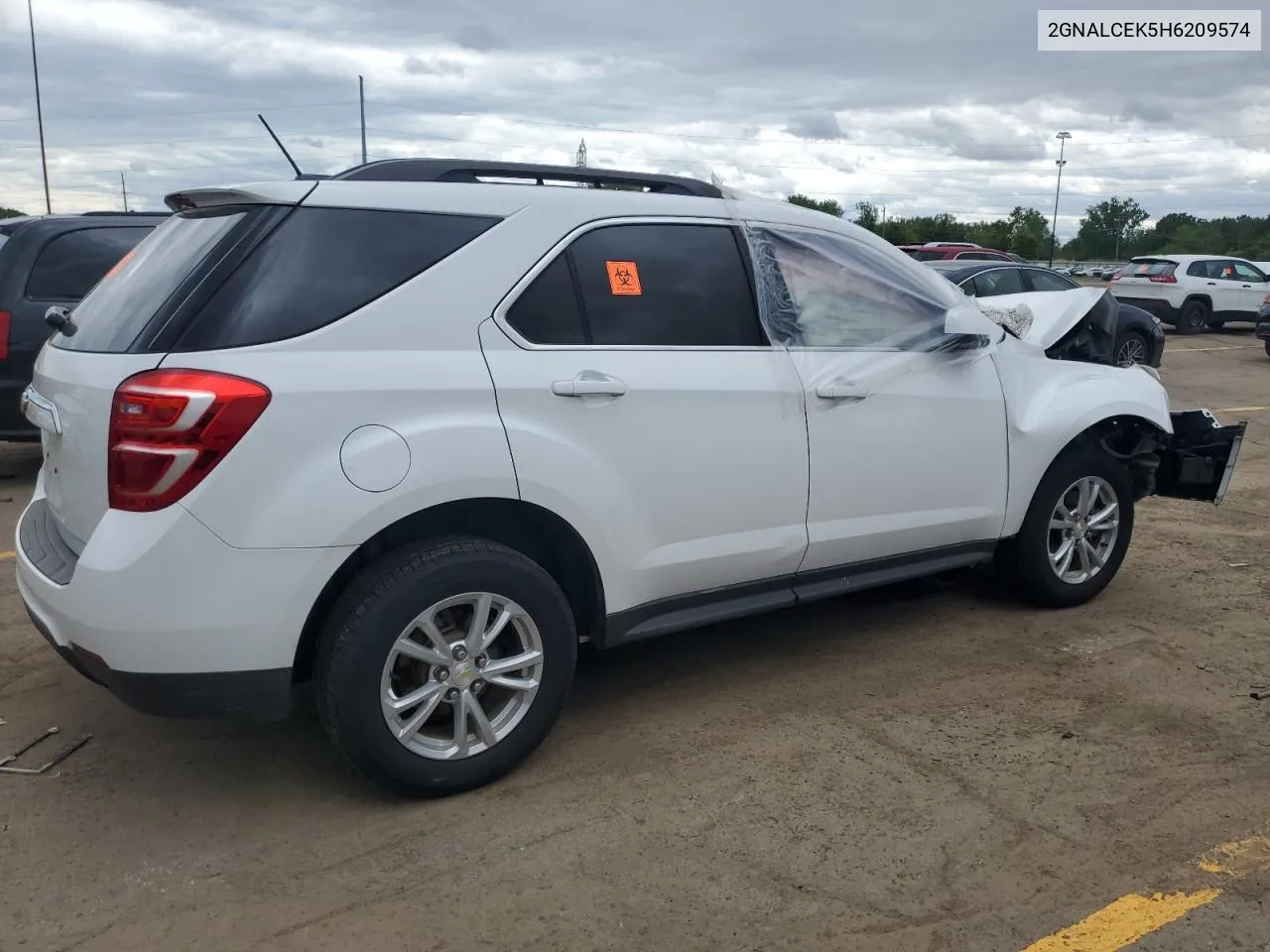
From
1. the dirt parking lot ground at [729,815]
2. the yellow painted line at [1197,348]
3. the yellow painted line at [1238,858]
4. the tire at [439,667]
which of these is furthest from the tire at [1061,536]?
the yellow painted line at [1197,348]

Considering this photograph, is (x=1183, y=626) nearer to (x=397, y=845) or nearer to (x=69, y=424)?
(x=397, y=845)

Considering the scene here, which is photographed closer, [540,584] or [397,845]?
[397,845]

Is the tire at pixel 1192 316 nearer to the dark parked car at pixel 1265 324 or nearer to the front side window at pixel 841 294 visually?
the dark parked car at pixel 1265 324

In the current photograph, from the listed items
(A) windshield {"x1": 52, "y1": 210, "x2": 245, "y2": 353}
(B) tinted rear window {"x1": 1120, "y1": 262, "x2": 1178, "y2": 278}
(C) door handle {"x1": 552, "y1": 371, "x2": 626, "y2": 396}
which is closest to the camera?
(A) windshield {"x1": 52, "y1": 210, "x2": 245, "y2": 353}

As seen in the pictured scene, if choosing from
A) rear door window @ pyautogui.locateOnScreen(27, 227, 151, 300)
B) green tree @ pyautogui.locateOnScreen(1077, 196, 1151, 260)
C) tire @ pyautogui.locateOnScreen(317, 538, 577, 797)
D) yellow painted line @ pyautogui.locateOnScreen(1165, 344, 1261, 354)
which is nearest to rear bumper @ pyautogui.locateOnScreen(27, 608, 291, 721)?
tire @ pyautogui.locateOnScreen(317, 538, 577, 797)

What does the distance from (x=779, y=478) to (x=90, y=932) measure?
94.6 inches

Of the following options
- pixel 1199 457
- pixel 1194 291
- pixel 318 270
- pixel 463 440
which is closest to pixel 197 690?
pixel 463 440

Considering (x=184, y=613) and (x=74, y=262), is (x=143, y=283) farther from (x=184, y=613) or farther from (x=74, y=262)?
(x=74, y=262)

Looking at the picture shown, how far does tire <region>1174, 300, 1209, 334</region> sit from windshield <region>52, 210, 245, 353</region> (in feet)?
69.1

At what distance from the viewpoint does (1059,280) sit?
16734 millimetres

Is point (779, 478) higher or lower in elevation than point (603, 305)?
lower

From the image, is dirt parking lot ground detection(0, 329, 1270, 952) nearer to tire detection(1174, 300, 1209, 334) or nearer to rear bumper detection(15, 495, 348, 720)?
rear bumper detection(15, 495, 348, 720)

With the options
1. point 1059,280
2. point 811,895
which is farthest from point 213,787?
point 1059,280

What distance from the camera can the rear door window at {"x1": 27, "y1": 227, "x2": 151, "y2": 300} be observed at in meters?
7.19
